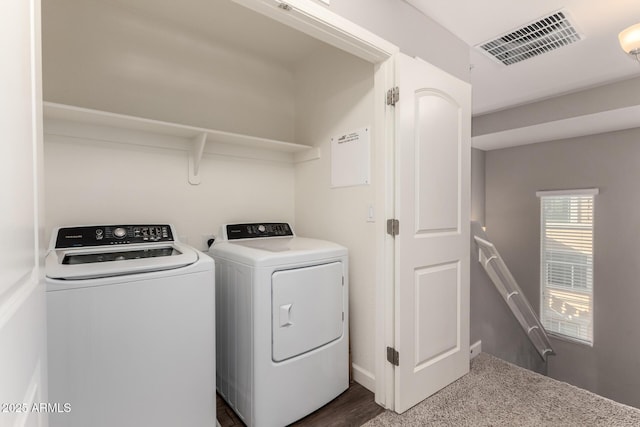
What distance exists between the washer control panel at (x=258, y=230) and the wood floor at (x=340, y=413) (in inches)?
41.4

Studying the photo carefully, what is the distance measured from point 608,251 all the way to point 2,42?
5249 mm

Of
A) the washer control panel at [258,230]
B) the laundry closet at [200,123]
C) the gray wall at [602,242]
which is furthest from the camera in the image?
the gray wall at [602,242]

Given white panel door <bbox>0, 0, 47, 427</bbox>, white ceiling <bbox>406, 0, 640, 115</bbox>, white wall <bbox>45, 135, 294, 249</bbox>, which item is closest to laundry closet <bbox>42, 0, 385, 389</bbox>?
white wall <bbox>45, 135, 294, 249</bbox>

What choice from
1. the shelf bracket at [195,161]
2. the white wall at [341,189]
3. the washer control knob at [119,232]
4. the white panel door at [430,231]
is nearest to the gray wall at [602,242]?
the white panel door at [430,231]

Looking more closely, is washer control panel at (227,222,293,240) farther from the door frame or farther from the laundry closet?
the door frame

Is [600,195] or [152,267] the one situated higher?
[600,195]

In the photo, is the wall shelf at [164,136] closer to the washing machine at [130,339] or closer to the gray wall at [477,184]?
the washing machine at [130,339]

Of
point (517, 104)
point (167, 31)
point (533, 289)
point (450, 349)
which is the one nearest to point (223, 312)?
point (450, 349)

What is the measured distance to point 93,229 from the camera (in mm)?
1651

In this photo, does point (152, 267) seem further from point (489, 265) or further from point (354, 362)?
point (489, 265)

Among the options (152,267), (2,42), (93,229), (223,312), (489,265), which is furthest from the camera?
(489,265)

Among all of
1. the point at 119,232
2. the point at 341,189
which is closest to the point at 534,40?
the point at 341,189

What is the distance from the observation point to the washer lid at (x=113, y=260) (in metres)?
1.16

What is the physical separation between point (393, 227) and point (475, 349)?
1.49 m
